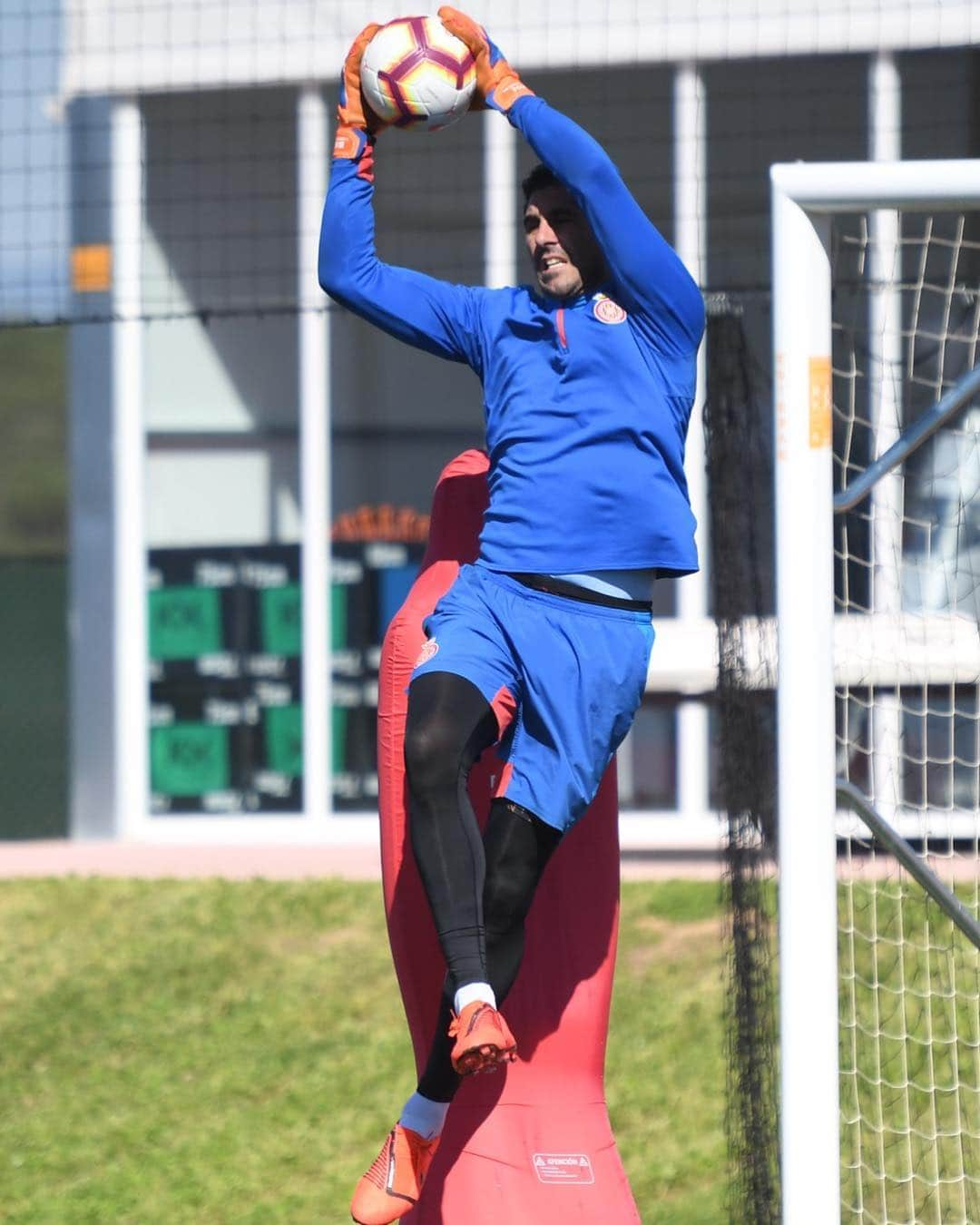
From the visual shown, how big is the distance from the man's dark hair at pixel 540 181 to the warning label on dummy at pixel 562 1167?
6.04ft

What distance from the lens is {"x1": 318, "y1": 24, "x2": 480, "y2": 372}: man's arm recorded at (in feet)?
11.8

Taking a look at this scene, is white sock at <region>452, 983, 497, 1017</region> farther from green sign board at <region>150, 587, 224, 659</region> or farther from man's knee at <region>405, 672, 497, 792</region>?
green sign board at <region>150, 587, 224, 659</region>

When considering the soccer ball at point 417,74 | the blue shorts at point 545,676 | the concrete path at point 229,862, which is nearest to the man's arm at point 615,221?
the soccer ball at point 417,74

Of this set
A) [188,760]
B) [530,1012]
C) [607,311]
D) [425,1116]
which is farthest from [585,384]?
[188,760]

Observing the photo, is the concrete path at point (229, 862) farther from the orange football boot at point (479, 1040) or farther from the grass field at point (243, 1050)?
the orange football boot at point (479, 1040)

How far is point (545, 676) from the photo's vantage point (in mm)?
3416

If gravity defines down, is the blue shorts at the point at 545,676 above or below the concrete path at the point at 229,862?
above

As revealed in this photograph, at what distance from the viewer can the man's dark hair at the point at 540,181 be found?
3.52 m

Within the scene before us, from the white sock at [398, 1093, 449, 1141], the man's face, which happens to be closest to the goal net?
the man's face

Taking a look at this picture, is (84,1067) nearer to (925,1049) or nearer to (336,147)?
(925,1049)

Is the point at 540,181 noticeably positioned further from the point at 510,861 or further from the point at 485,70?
the point at 510,861

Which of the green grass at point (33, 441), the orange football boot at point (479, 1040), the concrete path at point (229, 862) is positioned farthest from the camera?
the green grass at point (33, 441)

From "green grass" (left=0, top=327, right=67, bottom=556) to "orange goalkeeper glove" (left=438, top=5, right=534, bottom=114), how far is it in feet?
104

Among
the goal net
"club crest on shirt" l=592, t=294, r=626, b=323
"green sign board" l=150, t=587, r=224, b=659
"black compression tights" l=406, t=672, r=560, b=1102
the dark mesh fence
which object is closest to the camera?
"black compression tights" l=406, t=672, r=560, b=1102
